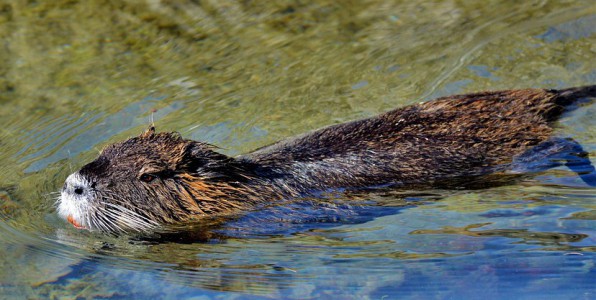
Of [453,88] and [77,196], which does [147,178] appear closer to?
[77,196]

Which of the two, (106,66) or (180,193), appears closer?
(180,193)

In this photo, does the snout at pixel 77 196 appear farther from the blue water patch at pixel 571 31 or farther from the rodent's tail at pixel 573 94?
the blue water patch at pixel 571 31

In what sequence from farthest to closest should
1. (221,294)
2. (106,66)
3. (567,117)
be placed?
(106,66), (567,117), (221,294)

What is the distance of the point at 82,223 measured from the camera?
4883 mm

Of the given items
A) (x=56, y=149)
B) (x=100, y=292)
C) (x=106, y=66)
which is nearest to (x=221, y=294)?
(x=100, y=292)

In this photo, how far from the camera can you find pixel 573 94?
573cm

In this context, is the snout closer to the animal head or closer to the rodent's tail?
the animal head

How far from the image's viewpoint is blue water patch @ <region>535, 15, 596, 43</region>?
22.3ft

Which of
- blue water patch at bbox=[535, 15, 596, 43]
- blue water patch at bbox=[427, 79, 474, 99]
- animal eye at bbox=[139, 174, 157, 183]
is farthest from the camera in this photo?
blue water patch at bbox=[535, 15, 596, 43]

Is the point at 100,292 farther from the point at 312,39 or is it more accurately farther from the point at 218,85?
the point at 312,39

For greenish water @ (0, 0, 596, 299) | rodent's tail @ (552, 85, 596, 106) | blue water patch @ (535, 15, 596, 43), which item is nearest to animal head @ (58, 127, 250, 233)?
greenish water @ (0, 0, 596, 299)

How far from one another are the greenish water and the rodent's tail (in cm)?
12

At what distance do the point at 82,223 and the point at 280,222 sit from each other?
3.72 feet

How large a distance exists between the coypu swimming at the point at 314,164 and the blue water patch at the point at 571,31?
161cm
